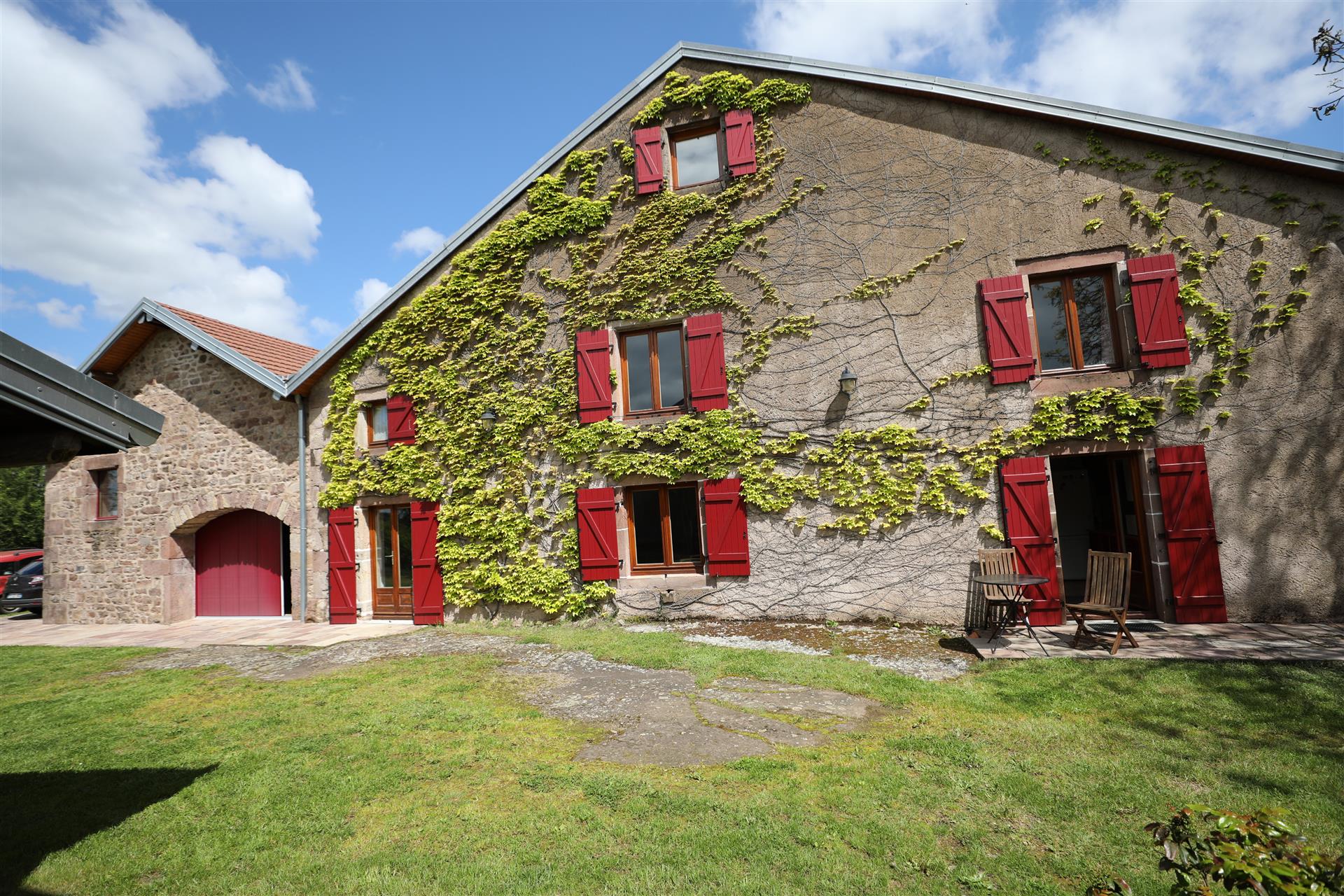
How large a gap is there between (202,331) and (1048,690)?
13020 mm

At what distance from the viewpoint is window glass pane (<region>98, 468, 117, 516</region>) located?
11.8 meters

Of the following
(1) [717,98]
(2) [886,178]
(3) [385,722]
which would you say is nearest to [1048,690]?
(3) [385,722]

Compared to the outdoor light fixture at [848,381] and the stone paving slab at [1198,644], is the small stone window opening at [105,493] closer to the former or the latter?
the outdoor light fixture at [848,381]

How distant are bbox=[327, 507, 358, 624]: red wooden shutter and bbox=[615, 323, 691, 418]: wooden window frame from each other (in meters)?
4.79

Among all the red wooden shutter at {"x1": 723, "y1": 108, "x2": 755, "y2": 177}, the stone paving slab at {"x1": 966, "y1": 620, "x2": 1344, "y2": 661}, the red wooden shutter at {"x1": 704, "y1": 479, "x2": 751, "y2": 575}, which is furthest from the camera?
the red wooden shutter at {"x1": 723, "y1": 108, "x2": 755, "y2": 177}

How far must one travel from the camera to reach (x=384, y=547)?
10188 mm

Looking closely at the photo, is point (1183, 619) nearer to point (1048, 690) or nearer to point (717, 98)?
point (1048, 690)

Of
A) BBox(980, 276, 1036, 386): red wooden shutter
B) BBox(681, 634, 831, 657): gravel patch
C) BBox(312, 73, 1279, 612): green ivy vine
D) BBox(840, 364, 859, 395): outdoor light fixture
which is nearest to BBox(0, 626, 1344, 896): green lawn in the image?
BBox(681, 634, 831, 657): gravel patch

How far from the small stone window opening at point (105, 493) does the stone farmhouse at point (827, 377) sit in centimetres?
237

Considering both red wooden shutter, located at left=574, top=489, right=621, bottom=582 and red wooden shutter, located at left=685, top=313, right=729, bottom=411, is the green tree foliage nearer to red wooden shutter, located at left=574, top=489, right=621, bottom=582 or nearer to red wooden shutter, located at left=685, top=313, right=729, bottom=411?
red wooden shutter, located at left=574, top=489, right=621, bottom=582

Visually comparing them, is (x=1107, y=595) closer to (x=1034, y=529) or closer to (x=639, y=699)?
(x=1034, y=529)

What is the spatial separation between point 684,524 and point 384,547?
16.4 feet

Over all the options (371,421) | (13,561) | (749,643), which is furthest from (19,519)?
(749,643)

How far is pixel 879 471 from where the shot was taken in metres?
7.85
